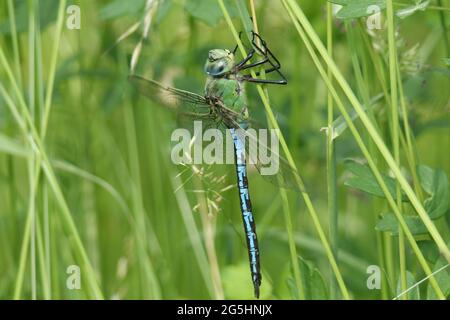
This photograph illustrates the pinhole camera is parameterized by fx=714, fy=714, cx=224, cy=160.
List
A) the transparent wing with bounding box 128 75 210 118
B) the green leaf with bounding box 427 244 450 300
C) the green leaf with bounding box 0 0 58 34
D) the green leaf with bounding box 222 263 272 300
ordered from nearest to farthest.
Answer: the green leaf with bounding box 427 244 450 300 < the transparent wing with bounding box 128 75 210 118 < the green leaf with bounding box 222 263 272 300 < the green leaf with bounding box 0 0 58 34

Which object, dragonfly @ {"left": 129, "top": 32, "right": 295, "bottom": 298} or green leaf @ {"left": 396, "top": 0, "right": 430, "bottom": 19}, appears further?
dragonfly @ {"left": 129, "top": 32, "right": 295, "bottom": 298}

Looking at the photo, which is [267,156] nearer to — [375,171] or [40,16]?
[375,171]

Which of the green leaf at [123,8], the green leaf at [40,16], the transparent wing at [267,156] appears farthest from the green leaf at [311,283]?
the green leaf at [40,16]

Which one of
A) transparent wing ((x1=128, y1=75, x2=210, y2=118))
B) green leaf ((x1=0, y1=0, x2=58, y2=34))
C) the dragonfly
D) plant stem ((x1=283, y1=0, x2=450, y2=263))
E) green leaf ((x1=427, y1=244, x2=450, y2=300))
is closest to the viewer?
plant stem ((x1=283, y1=0, x2=450, y2=263))

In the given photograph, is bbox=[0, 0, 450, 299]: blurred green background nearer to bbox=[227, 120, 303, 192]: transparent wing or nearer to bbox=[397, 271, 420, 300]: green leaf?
bbox=[227, 120, 303, 192]: transparent wing

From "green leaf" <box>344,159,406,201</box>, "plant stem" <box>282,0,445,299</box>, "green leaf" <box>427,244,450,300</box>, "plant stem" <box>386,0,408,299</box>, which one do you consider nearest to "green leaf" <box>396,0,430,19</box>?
"plant stem" <box>386,0,408,299</box>

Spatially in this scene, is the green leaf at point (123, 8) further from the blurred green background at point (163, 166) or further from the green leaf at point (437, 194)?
the green leaf at point (437, 194)
